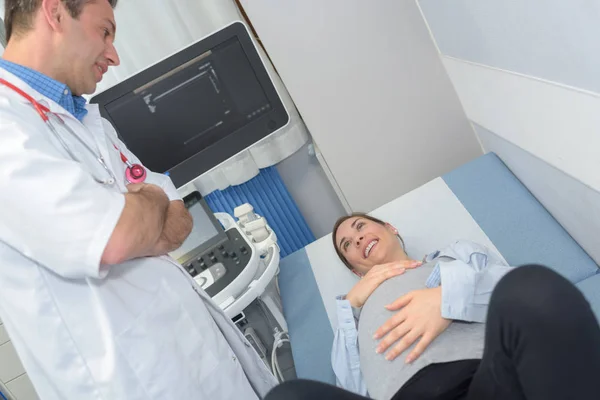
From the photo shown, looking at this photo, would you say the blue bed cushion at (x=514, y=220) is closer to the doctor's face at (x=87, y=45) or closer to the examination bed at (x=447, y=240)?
the examination bed at (x=447, y=240)

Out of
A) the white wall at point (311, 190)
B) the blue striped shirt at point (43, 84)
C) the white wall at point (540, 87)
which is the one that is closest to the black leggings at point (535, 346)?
the white wall at point (540, 87)

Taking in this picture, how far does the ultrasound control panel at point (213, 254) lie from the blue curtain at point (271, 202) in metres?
0.59

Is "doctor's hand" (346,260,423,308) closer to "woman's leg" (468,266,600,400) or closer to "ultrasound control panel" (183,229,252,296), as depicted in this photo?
"ultrasound control panel" (183,229,252,296)

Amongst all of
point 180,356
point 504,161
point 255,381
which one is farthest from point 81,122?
point 504,161

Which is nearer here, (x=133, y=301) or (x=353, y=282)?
(x=133, y=301)

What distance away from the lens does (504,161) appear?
5.96 feet

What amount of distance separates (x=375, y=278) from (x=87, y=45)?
95 centimetres

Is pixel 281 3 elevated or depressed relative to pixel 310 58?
elevated

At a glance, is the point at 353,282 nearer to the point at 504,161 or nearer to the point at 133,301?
the point at 504,161

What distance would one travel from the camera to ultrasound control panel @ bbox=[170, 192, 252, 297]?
5.11 ft

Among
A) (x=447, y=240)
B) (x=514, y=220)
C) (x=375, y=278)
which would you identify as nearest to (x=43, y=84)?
(x=375, y=278)

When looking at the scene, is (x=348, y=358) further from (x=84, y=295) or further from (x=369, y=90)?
(x=369, y=90)

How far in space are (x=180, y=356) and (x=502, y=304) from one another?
69cm

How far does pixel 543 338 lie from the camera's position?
769mm
